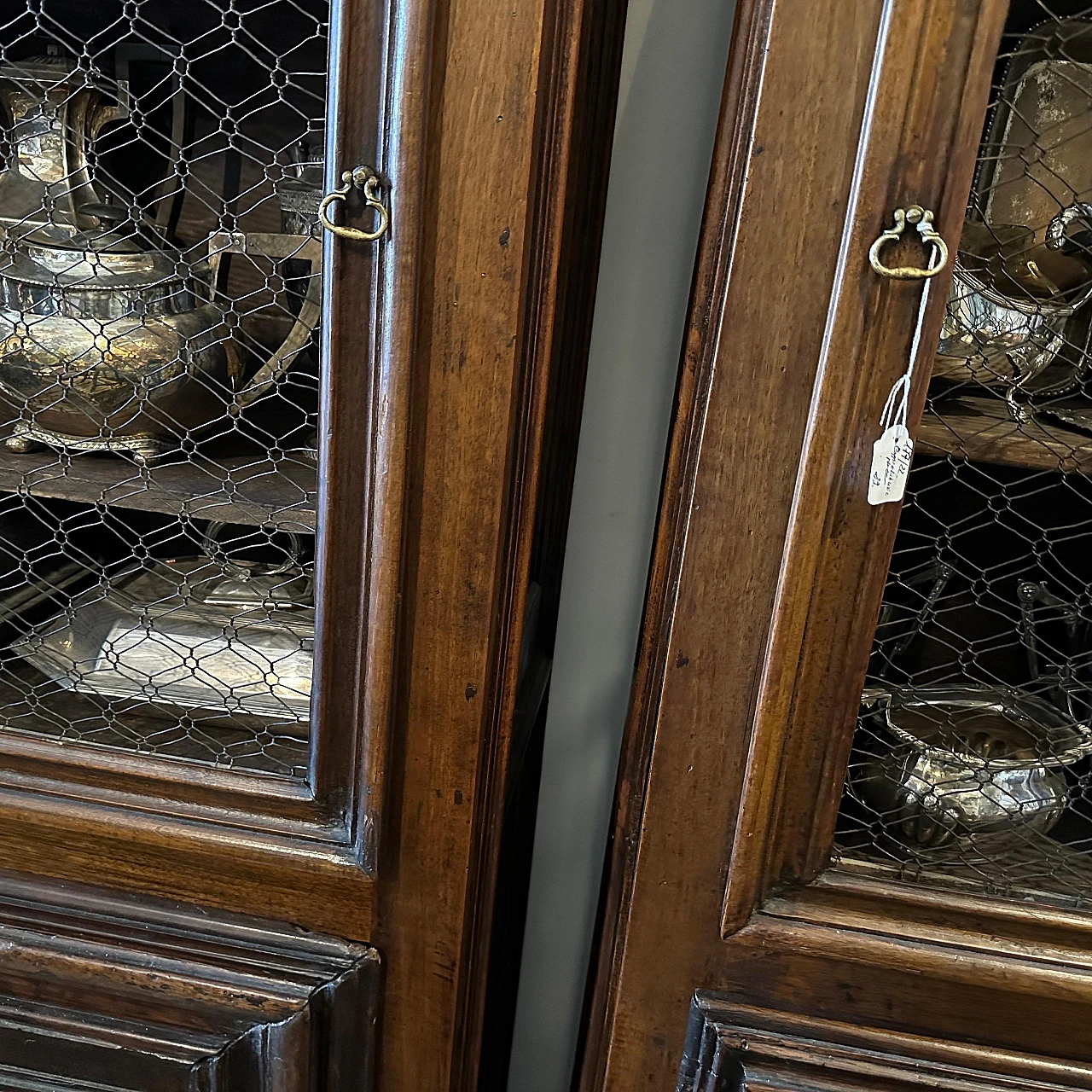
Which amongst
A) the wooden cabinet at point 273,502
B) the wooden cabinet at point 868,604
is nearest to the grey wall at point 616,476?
the wooden cabinet at point 273,502

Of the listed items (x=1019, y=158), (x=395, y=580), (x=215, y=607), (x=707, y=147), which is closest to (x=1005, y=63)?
(x=1019, y=158)

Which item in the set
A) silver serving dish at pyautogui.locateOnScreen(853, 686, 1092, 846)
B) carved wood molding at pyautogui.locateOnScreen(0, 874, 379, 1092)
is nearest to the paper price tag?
silver serving dish at pyautogui.locateOnScreen(853, 686, 1092, 846)

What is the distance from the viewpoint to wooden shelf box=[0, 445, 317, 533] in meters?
0.52

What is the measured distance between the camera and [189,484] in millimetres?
530

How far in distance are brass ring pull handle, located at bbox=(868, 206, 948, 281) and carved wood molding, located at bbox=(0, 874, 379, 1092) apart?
0.47 m

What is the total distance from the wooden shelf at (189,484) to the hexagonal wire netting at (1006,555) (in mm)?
326

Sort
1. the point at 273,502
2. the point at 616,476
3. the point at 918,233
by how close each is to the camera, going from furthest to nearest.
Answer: the point at 616,476 → the point at 273,502 → the point at 918,233

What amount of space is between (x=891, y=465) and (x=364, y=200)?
0.91 ft

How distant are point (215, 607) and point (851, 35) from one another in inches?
17.5

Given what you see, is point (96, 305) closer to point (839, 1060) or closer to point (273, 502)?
point (273, 502)

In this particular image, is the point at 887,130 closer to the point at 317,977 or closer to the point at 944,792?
the point at 944,792

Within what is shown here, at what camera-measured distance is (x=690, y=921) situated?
531 mm

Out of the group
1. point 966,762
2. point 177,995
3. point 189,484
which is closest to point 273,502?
point 189,484

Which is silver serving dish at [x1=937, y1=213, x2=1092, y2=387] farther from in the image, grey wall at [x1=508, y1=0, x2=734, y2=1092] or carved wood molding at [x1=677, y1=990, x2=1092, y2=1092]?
carved wood molding at [x1=677, y1=990, x2=1092, y2=1092]
